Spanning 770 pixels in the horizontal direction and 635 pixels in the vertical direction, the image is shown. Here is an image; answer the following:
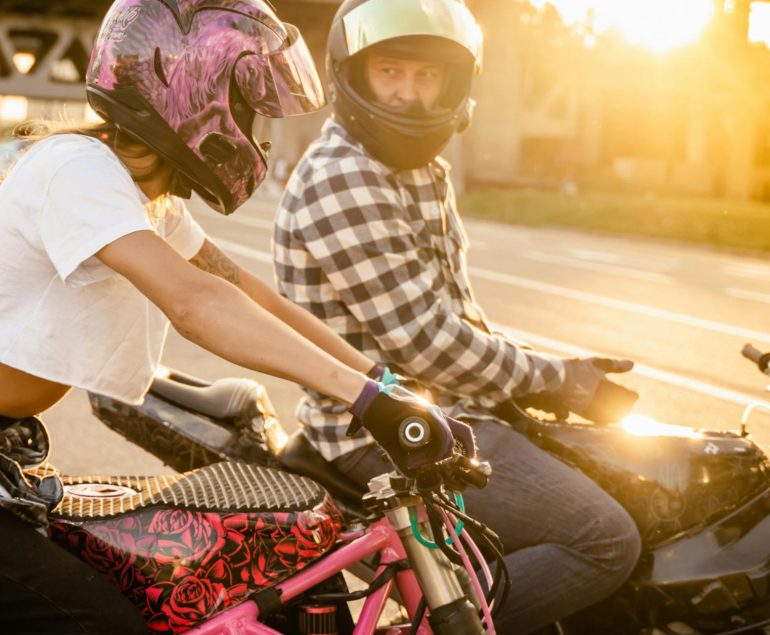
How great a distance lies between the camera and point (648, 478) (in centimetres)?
265

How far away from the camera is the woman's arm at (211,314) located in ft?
6.38

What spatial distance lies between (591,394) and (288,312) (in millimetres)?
929

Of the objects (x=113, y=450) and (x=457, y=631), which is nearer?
(x=457, y=631)

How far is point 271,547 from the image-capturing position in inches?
81.0

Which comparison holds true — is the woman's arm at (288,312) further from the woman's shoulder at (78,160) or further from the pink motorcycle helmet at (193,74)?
the woman's shoulder at (78,160)

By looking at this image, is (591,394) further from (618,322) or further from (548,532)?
(618,322)

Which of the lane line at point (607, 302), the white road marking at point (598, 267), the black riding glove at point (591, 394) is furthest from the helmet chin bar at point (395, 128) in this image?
the white road marking at point (598, 267)

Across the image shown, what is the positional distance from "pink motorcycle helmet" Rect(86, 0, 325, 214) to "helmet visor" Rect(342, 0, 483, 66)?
77 cm

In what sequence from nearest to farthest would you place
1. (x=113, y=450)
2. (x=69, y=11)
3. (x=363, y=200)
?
(x=363, y=200) → (x=113, y=450) → (x=69, y=11)

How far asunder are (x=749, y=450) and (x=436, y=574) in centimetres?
108

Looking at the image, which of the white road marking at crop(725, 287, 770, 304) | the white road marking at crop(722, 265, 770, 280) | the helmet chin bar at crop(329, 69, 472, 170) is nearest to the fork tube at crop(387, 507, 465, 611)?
the helmet chin bar at crop(329, 69, 472, 170)

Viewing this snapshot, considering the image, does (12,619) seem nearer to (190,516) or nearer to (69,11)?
(190,516)

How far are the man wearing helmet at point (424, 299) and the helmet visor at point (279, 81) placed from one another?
2.09 feet

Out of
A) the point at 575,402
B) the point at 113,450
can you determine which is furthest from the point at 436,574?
the point at 113,450
